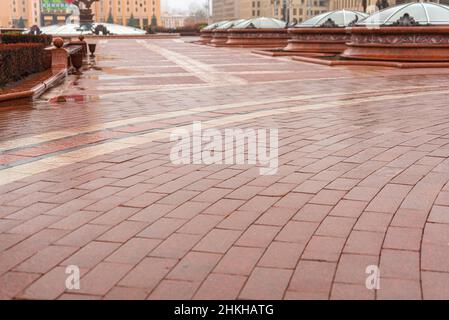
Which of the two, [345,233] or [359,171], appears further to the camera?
[359,171]

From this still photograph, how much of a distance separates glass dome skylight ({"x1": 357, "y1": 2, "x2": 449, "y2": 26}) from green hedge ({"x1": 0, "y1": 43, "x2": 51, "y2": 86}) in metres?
11.2

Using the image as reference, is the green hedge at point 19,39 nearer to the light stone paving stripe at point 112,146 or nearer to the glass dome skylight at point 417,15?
the glass dome skylight at point 417,15

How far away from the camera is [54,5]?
445ft

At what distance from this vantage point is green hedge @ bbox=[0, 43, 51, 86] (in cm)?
1188

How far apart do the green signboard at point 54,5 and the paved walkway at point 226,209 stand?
135677mm

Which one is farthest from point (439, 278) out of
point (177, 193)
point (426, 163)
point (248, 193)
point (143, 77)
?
point (143, 77)

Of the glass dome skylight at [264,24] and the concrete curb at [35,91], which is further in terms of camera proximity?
the glass dome skylight at [264,24]

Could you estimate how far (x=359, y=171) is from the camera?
205 inches

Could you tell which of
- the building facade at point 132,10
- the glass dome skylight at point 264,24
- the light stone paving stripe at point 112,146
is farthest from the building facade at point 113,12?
the light stone paving stripe at point 112,146

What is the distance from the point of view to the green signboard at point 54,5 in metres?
134

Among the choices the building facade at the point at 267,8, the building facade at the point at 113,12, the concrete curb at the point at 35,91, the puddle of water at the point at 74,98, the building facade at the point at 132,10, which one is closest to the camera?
the concrete curb at the point at 35,91

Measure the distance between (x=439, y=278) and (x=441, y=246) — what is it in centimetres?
48
